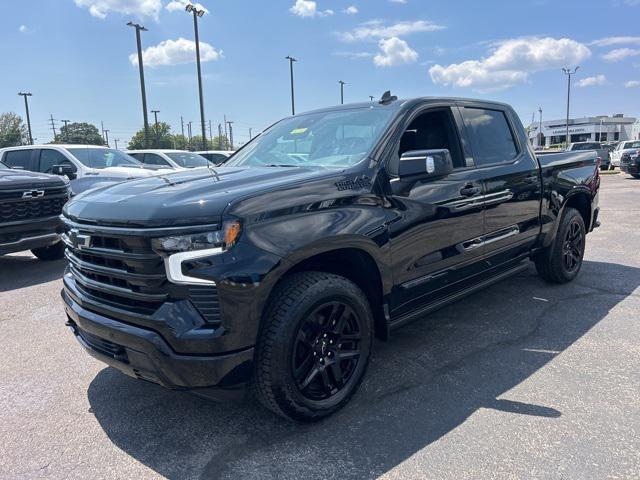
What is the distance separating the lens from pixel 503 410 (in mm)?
2951

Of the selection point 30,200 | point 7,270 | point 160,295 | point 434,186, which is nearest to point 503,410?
point 434,186

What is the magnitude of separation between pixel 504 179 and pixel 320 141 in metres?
1.64

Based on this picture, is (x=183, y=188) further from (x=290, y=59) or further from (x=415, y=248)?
(x=290, y=59)

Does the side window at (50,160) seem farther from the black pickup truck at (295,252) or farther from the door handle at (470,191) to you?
the door handle at (470,191)

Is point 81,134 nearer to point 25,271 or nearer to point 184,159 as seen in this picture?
point 184,159

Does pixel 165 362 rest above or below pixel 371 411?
above

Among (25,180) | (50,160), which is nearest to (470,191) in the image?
(25,180)

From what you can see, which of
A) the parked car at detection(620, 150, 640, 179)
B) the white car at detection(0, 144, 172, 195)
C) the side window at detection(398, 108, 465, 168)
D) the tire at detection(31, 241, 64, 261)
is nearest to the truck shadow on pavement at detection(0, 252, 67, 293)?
the tire at detection(31, 241, 64, 261)

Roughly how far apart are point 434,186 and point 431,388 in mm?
1361

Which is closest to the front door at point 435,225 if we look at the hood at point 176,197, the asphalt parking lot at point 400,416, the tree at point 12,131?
the asphalt parking lot at point 400,416

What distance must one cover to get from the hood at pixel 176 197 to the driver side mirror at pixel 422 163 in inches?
18.9

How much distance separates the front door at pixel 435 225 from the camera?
326 cm

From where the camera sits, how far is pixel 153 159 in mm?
15820

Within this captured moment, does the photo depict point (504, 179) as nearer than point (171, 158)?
Yes
